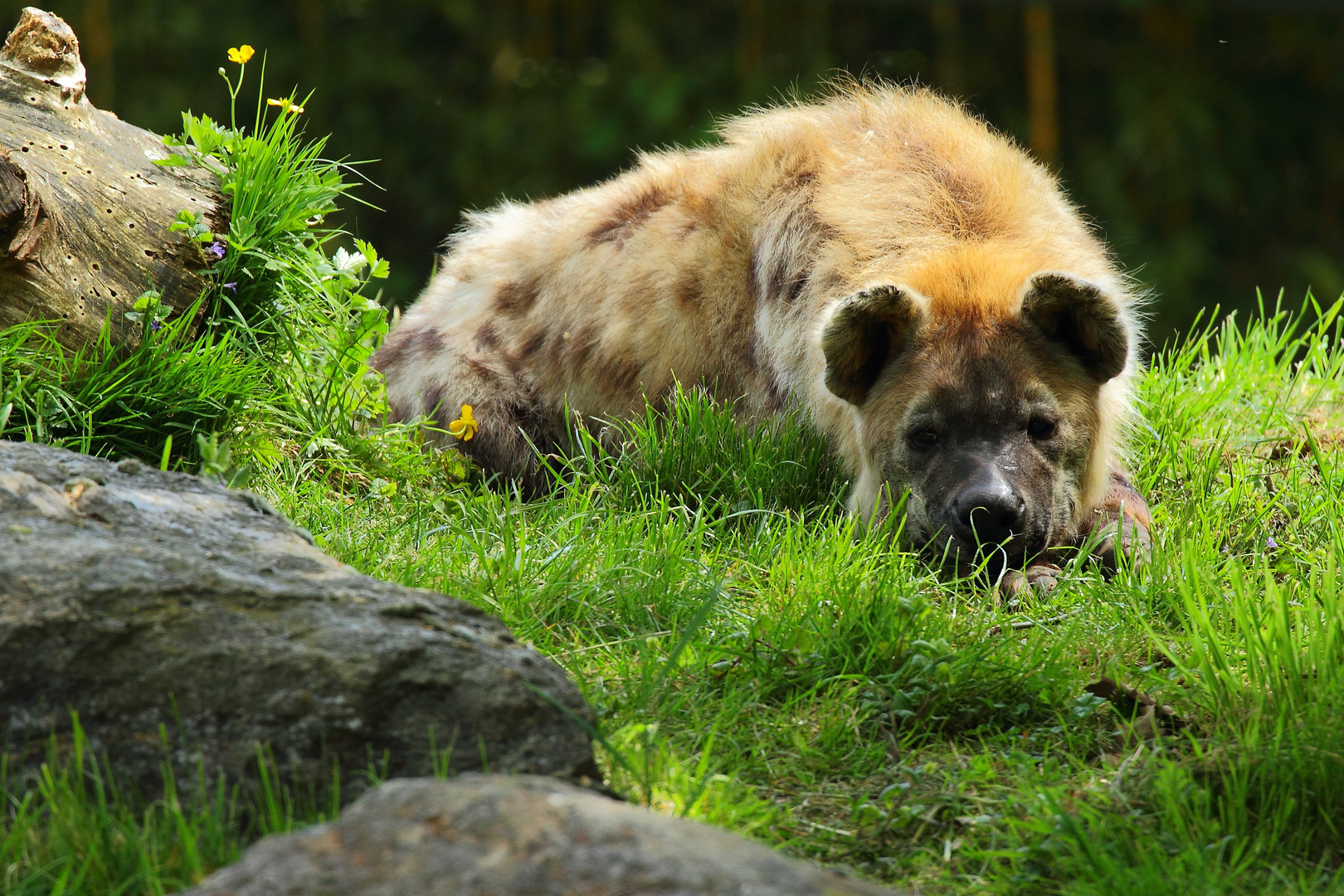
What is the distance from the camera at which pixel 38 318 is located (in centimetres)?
368

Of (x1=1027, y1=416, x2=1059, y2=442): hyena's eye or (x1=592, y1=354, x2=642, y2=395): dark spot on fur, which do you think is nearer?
(x1=1027, y1=416, x2=1059, y2=442): hyena's eye

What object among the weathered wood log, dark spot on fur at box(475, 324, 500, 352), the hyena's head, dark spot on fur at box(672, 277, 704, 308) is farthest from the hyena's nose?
the weathered wood log

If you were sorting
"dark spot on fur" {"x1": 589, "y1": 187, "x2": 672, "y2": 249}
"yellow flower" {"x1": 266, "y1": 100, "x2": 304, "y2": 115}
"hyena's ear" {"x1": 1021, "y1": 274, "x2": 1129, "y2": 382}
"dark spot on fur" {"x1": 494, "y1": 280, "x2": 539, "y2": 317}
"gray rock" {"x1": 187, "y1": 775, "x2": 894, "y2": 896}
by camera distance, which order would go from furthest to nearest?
"dark spot on fur" {"x1": 494, "y1": 280, "x2": 539, "y2": 317} < "dark spot on fur" {"x1": 589, "y1": 187, "x2": 672, "y2": 249} < "yellow flower" {"x1": 266, "y1": 100, "x2": 304, "y2": 115} < "hyena's ear" {"x1": 1021, "y1": 274, "x2": 1129, "y2": 382} < "gray rock" {"x1": 187, "y1": 775, "x2": 894, "y2": 896}

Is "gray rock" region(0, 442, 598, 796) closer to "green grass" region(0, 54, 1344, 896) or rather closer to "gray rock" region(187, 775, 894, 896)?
"green grass" region(0, 54, 1344, 896)

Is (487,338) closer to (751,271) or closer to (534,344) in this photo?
(534,344)

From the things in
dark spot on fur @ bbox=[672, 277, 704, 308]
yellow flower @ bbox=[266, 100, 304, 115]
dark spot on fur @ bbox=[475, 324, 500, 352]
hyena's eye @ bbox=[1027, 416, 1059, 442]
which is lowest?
dark spot on fur @ bbox=[475, 324, 500, 352]

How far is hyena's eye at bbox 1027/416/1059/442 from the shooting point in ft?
12.5

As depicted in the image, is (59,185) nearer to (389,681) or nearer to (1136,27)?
(389,681)

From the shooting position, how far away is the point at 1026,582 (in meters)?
3.56

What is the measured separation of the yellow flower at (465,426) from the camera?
14.5 feet

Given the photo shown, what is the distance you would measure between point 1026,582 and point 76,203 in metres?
2.72

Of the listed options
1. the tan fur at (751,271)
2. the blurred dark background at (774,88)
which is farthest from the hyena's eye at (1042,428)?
the blurred dark background at (774,88)

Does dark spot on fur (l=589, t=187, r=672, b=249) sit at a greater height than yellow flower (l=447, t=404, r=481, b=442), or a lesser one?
greater

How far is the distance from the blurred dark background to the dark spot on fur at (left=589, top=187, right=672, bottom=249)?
5.78 metres
